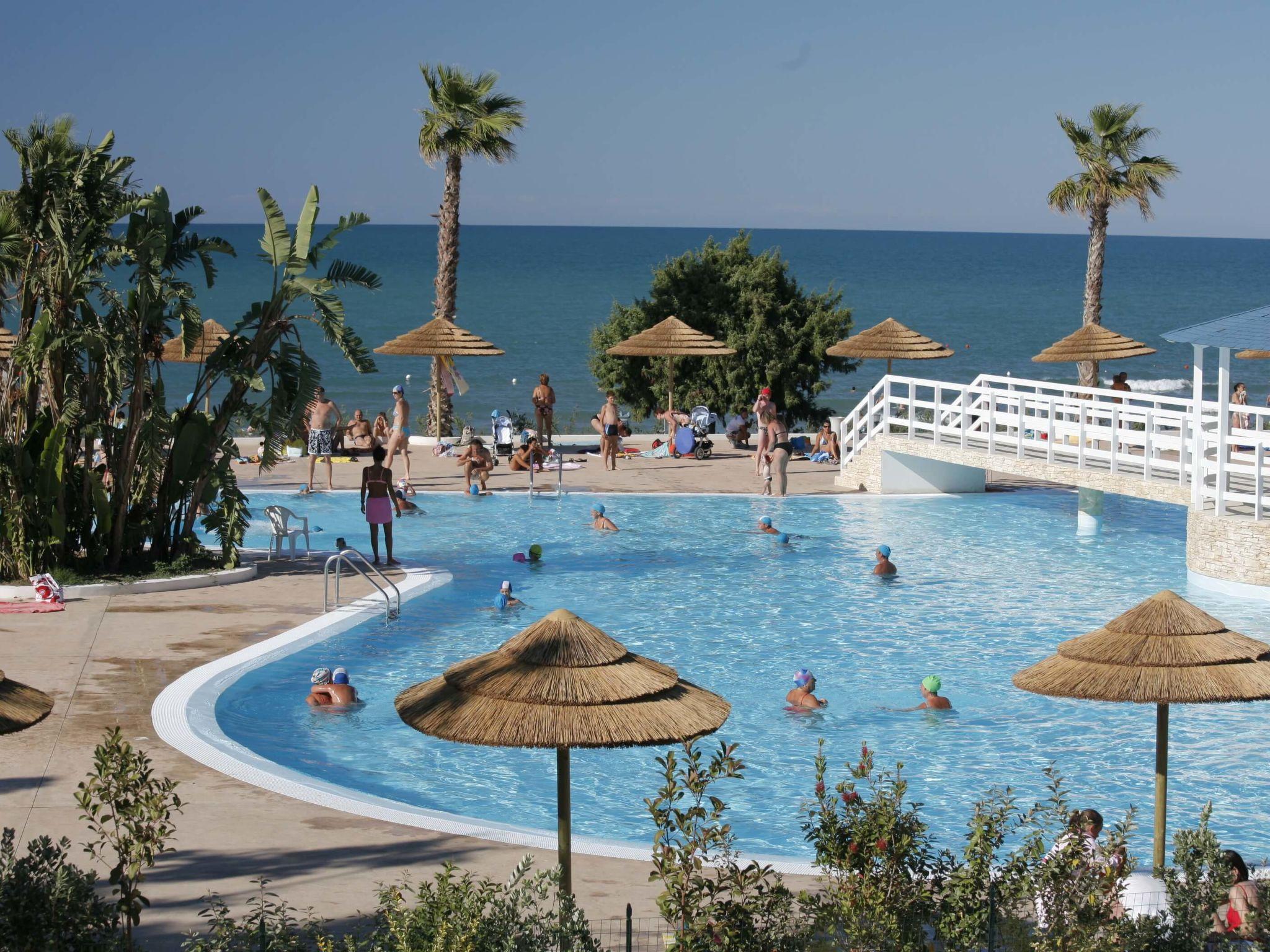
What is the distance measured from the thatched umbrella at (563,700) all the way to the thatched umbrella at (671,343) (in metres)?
21.4

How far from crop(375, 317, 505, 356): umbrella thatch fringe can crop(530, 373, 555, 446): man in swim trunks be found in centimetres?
116

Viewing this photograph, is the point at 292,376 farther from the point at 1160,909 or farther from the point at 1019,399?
the point at 1160,909

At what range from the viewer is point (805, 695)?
12.9 meters

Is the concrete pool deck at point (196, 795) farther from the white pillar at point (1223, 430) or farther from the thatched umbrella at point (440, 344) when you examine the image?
the thatched umbrella at point (440, 344)

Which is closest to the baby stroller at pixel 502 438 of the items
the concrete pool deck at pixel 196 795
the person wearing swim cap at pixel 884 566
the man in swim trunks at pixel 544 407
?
the man in swim trunks at pixel 544 407

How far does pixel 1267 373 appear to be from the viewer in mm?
72125

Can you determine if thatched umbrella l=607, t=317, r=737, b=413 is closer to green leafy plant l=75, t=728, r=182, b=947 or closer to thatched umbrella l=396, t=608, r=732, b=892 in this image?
thatched umbrella l=396, t=608, r=732, b=892

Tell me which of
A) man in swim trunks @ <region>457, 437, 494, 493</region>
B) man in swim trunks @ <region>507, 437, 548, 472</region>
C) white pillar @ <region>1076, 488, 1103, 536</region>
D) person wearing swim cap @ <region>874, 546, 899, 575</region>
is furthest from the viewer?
man in swim trunks @ <region>507, 437, 548, 472</region>

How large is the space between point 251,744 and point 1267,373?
70148 mm

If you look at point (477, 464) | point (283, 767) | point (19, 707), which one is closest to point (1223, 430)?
point (477, 464)

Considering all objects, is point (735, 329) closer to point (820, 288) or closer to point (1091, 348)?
point (1091, 348)

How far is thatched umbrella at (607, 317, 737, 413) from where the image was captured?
28.2 m

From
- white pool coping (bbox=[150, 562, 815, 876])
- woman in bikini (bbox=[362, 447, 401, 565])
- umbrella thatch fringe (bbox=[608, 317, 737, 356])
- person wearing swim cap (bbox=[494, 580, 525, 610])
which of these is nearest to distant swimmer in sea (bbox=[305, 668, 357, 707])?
white pool coping (bbox=[150, 562, 815, 876])

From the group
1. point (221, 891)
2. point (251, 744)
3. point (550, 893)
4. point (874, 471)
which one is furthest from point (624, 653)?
point (874, 471)
